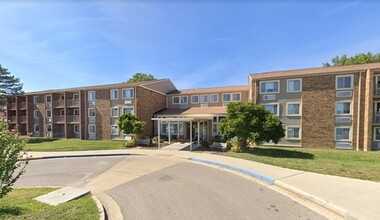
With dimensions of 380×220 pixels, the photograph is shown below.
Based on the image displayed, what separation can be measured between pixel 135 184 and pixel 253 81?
19573 mm

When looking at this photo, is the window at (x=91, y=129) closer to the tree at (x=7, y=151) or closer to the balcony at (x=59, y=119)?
the balcony at (x=59, y=119)

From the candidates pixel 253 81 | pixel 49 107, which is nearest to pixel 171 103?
pixel 253 81

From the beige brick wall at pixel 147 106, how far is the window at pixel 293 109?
1745 cm

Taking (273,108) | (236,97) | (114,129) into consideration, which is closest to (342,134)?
(273,108)

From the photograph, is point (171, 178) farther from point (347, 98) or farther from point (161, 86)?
point (161, 86)

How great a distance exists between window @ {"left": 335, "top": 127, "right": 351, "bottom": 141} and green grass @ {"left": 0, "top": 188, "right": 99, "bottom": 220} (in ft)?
75.2

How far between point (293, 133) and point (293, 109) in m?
2.65

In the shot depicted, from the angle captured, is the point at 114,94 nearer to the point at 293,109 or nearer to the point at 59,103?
the point at 59,103

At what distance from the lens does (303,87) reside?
2114 centimetres

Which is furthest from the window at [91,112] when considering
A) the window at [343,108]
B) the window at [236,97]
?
the window at [343,108]

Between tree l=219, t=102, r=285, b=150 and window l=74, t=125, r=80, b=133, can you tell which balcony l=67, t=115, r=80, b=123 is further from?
tree l=219, t=102, r=285, b=150

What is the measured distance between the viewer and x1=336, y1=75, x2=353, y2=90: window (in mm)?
19688

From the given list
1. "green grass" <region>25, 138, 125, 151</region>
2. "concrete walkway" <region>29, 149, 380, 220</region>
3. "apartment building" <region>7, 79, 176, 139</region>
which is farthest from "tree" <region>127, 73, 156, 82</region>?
"concrete walkway" <region>29, 149, 380, 220</region>

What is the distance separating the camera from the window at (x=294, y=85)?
21.4 metres
